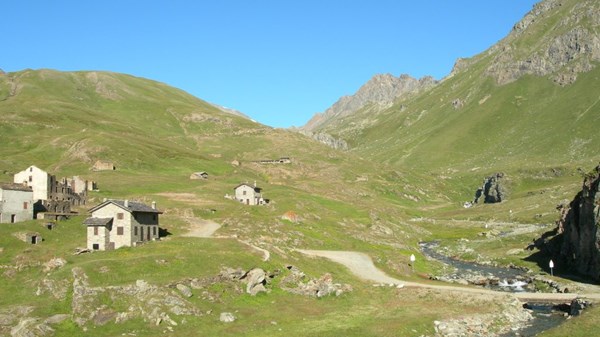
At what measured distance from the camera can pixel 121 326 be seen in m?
55.0

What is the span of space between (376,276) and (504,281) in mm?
21897

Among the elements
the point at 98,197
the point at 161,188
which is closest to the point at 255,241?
the point at 98,197

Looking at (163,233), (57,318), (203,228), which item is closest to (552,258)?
(203,228)

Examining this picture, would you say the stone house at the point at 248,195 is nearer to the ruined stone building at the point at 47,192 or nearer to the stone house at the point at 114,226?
the ruined stone building at the point at 47,192

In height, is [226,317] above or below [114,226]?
below

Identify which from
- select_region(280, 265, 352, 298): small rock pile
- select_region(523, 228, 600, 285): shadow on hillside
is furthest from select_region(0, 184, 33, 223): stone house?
select_region(523, 228, 600, 285): shadow on hillside

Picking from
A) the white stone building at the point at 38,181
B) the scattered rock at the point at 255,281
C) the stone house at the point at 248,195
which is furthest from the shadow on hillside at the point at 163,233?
the stone house at the point at 248,195

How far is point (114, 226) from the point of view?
83250 mm

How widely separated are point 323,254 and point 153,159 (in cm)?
11607

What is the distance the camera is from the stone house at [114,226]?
269 ft

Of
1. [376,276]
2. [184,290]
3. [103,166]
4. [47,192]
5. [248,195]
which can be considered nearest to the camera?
[184,290]

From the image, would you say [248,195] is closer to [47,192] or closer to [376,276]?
[47,192]

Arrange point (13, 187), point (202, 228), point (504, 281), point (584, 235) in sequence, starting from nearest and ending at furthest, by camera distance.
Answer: point (584, 235), point (504, 281), point (13, 187), point (202, 228)

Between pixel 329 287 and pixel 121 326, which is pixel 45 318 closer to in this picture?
pixel 121 326
